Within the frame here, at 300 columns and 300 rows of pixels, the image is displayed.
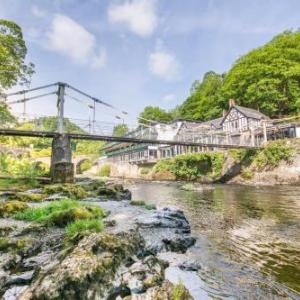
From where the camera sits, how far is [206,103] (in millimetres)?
62031

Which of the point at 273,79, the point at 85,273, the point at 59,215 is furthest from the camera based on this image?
the point at 273,79

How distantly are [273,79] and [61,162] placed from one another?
3509 cm

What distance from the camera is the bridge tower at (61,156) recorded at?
19.3 m

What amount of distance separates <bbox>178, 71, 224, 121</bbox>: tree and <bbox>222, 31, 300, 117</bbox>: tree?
24.1ft

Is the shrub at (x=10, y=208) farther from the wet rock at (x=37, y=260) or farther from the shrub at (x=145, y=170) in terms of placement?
the shrub at (x=145, y=170)

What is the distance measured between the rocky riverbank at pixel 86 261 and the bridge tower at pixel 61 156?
1153 cm

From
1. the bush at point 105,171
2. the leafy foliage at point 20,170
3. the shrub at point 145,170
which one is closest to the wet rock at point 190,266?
the leafy foliage at point 20,170

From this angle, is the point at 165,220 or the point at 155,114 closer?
the point at 165,220

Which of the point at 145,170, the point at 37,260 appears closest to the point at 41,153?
the point at 145,170

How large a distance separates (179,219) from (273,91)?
3764 cm

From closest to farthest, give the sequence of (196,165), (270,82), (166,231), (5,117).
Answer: (166,231) → (5,117) → (196,165) → (270,82)

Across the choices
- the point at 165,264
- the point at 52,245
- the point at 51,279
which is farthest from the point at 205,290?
the point at 52,245

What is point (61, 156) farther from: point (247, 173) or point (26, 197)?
point (247, 173)

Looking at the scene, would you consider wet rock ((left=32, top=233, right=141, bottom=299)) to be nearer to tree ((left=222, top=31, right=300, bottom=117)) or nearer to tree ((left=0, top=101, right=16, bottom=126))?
tree ((left=0, top=101, right=16, bottom=126))
